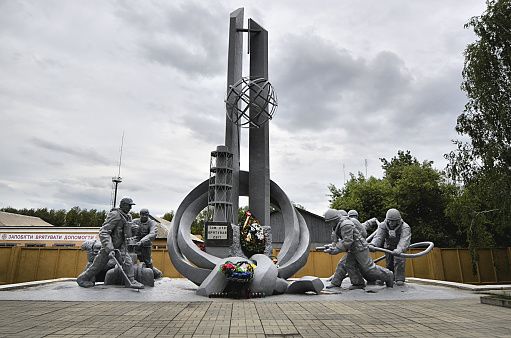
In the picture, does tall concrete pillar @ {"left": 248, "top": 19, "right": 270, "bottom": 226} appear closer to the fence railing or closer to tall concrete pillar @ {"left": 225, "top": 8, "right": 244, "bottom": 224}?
tall concrete pillar @ {"left": 225, "top": 8, "right": 244, "bottom": 224}

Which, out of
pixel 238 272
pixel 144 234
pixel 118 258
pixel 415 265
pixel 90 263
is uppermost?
pixel 144 234

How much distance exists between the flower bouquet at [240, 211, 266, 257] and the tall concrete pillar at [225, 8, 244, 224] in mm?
728

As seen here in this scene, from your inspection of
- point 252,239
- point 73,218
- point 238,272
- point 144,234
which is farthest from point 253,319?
point 73,218

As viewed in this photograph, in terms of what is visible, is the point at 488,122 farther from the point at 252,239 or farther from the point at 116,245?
the point at 116,245

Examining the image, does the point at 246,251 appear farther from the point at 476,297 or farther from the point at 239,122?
the point at 476,297

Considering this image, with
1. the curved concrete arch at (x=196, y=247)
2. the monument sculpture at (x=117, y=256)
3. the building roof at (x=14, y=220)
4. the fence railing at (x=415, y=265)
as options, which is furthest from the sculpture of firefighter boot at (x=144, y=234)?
the building roof at (x=14, y=220)

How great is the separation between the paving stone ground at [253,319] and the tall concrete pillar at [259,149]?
543cm

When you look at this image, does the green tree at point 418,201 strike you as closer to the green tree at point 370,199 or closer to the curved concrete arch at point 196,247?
the green tree at point 370,199

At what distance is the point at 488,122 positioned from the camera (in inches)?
645

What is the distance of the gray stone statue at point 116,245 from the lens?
1141 centimetres

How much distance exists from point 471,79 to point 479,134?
267 cm

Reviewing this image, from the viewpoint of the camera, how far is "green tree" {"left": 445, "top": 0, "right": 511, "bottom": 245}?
51.6 feet

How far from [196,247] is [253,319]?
596cm

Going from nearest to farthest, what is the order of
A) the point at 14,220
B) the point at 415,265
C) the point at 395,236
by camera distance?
the point at 395,236 < the point at 415,265 < the point at 14,220
